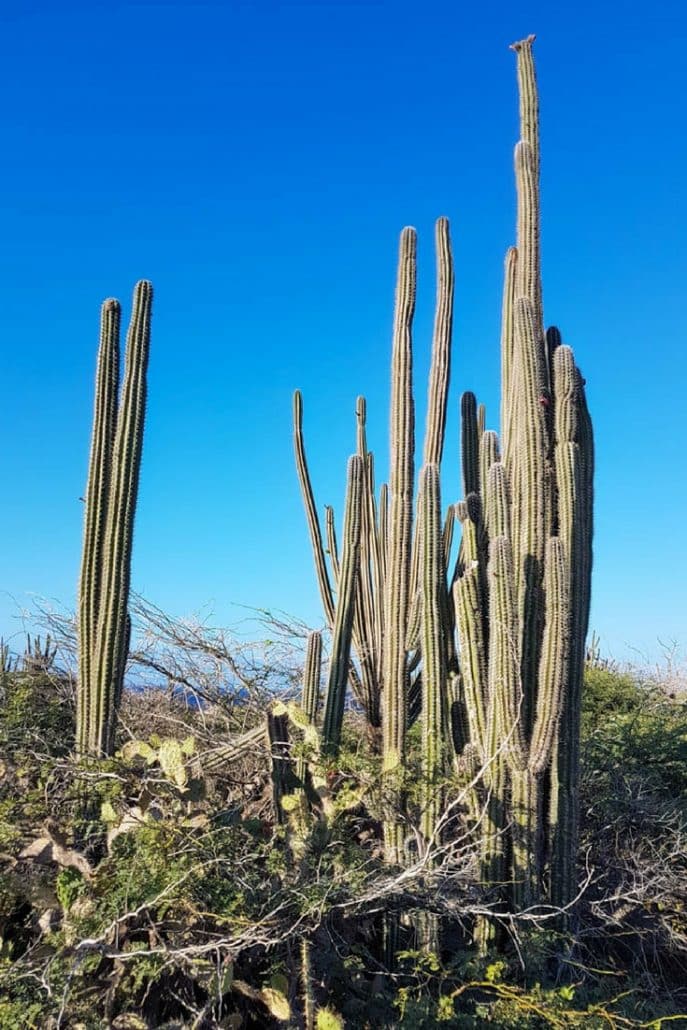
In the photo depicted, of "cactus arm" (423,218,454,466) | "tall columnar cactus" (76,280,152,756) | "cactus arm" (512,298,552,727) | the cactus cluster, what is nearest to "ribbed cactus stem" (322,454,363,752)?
the cactus cluster

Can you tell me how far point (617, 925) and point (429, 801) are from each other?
4.90 ft

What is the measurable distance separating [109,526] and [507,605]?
2.25 metres

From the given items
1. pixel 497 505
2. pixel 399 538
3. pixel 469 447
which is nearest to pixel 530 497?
pixel 497 505

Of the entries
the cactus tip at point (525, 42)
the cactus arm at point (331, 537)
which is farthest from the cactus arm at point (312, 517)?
the cactus tip at point (525, 42)

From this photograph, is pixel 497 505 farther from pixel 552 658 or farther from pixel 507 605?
pixel 552 658

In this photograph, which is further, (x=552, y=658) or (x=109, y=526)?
(x=109, y=526)

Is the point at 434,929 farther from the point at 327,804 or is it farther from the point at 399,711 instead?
the point at 399,711

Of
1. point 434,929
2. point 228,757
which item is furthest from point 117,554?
point 434,929

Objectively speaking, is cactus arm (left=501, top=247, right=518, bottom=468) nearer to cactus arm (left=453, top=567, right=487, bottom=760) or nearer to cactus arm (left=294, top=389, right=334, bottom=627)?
cactus arm (left=453, top=567, right=487, bottom=760)

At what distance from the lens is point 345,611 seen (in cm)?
530

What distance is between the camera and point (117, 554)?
469 cm

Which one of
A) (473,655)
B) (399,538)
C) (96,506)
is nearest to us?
(473,655)

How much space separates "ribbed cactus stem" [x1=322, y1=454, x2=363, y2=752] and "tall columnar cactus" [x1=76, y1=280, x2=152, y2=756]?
122cm

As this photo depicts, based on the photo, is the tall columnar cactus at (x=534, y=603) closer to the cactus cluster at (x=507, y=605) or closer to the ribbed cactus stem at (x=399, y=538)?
the cactus cluster at (x=507, y=605)
